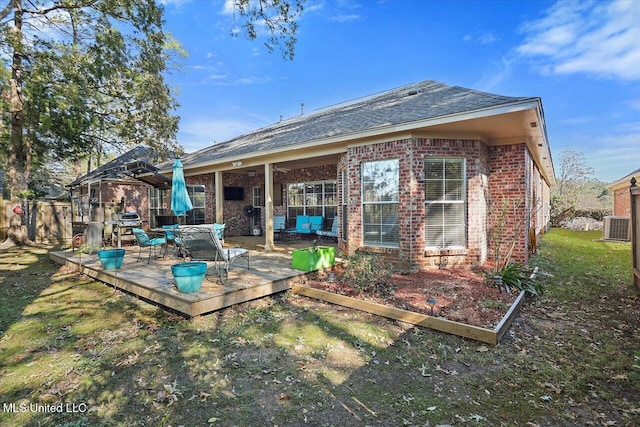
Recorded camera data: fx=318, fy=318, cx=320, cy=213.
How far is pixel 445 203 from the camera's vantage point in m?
6.91

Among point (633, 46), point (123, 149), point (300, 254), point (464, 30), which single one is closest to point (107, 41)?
point (123, 149)

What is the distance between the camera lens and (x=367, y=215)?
7.34m

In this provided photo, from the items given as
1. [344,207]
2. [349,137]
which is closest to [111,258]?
[344,207]

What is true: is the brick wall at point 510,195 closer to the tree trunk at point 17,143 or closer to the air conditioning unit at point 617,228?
the air conditioning unit at point 617,228

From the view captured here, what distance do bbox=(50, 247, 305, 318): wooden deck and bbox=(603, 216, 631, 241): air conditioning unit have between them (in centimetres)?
1392

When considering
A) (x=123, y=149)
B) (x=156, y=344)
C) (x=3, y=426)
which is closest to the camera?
(x=3, y=426)

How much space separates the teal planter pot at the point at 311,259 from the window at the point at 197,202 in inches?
311

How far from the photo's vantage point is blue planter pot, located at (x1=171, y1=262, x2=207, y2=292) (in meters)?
4.58

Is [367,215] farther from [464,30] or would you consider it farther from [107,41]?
[107,41]

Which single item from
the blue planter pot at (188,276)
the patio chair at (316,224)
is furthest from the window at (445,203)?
the patio chair at (316,224)

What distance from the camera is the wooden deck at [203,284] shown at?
4.60 metres

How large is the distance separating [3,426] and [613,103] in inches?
1375

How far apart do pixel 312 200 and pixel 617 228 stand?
1255 centimetres

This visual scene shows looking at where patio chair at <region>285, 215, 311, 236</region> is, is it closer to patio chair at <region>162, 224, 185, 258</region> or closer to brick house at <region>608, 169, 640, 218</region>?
patio chair at <region>162, 224, 185, 258</region>
